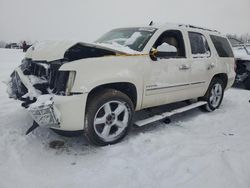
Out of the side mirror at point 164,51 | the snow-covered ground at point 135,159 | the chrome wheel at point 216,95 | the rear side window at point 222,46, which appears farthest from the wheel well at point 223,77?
the side mirror at point 164,51

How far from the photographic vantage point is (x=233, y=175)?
3078 millimetres

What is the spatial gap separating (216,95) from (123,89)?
9.56 feet

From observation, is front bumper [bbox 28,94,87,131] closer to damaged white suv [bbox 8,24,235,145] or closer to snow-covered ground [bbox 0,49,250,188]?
damaged white suv [bbox 8,24,235,145]

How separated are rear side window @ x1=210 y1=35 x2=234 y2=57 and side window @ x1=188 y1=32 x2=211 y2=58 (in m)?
0.39

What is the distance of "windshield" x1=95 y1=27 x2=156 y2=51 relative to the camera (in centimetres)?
423

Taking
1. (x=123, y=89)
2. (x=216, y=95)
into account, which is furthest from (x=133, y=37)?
(x=216, y=95)

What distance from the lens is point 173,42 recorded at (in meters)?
4.75

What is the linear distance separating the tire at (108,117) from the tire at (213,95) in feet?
8.00

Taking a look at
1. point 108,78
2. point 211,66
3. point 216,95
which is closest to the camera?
point 108,78

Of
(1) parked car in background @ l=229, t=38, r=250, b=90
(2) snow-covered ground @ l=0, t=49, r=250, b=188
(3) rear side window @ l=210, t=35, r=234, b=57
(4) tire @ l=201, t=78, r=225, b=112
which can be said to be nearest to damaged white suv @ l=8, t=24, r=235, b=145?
(2) snow-covered ground @ l=0, t=49, r=250, b=188

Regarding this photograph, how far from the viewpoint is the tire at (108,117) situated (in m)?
3.54

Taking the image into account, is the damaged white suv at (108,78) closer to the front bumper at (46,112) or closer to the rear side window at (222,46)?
the front bumper at (46,112)

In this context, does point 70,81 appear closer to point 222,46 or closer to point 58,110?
point 58,110

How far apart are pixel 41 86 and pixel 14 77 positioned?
95 cm
